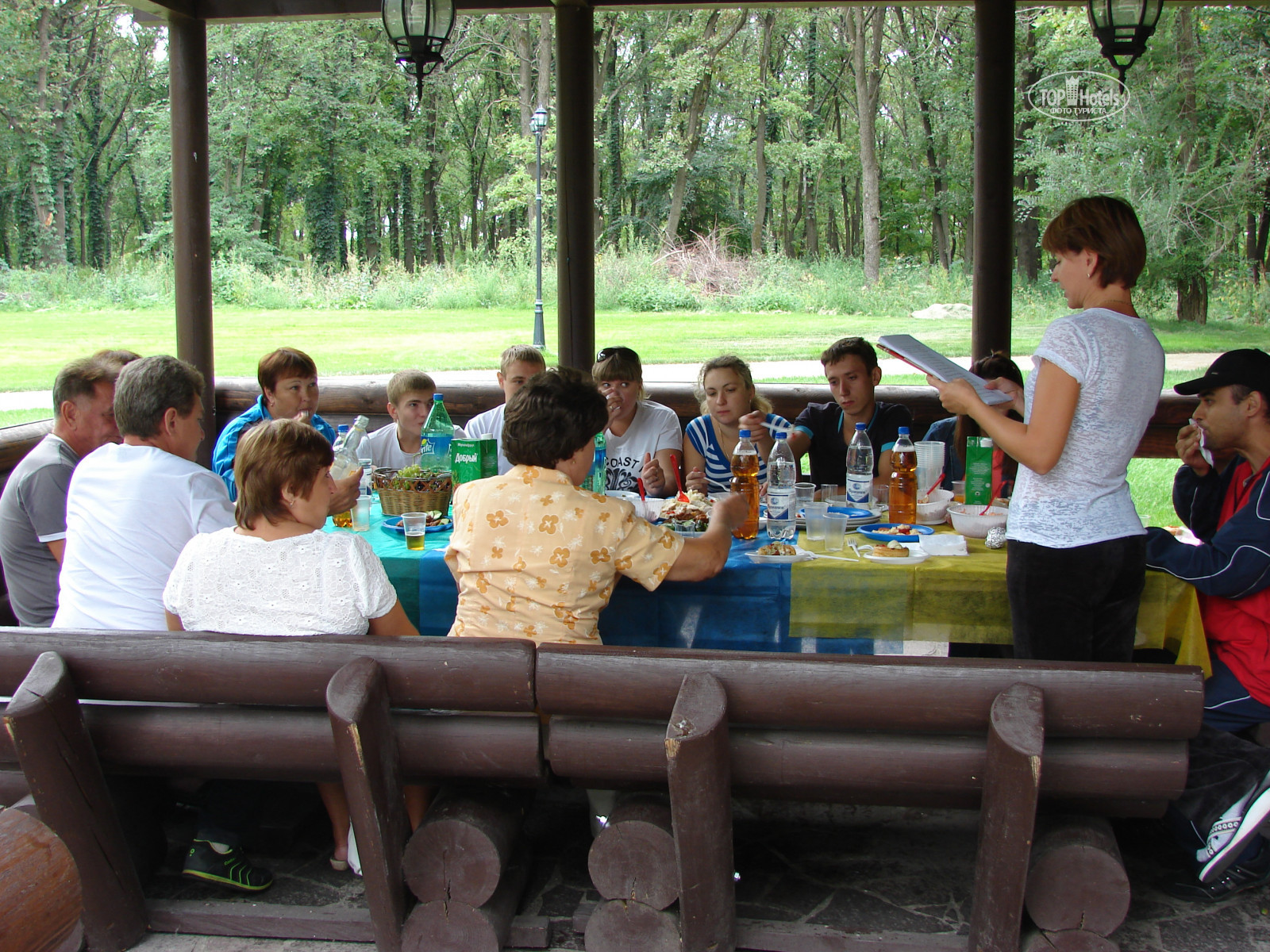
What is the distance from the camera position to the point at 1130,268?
7.92ft

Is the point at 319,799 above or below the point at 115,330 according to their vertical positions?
below

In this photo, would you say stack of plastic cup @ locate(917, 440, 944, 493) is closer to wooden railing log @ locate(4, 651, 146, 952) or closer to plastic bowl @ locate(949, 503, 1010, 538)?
plastic bowl @ locate(949, 503, 1010, 538)

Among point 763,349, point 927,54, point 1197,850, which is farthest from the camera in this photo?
point 927,54

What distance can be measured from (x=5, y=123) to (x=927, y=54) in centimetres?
1820

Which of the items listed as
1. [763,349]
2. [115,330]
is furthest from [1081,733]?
[115,330]

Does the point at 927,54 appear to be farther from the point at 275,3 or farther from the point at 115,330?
the point at 275,3

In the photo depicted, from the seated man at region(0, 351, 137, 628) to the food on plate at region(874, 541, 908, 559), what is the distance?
216 cm

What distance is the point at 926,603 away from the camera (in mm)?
2725

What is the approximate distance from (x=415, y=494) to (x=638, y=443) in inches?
43.3

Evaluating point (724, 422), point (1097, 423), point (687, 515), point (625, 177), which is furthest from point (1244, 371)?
point (625, 177)

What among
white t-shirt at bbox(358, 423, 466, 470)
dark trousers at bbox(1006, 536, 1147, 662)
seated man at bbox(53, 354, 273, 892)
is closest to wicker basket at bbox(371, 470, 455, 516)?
seated man at bbox(53, 354, 273, 892)

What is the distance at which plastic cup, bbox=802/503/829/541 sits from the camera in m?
2.95

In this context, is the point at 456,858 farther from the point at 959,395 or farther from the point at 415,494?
the point at 959,395

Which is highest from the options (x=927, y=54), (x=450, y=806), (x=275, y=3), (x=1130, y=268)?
(x=927, y=54)
